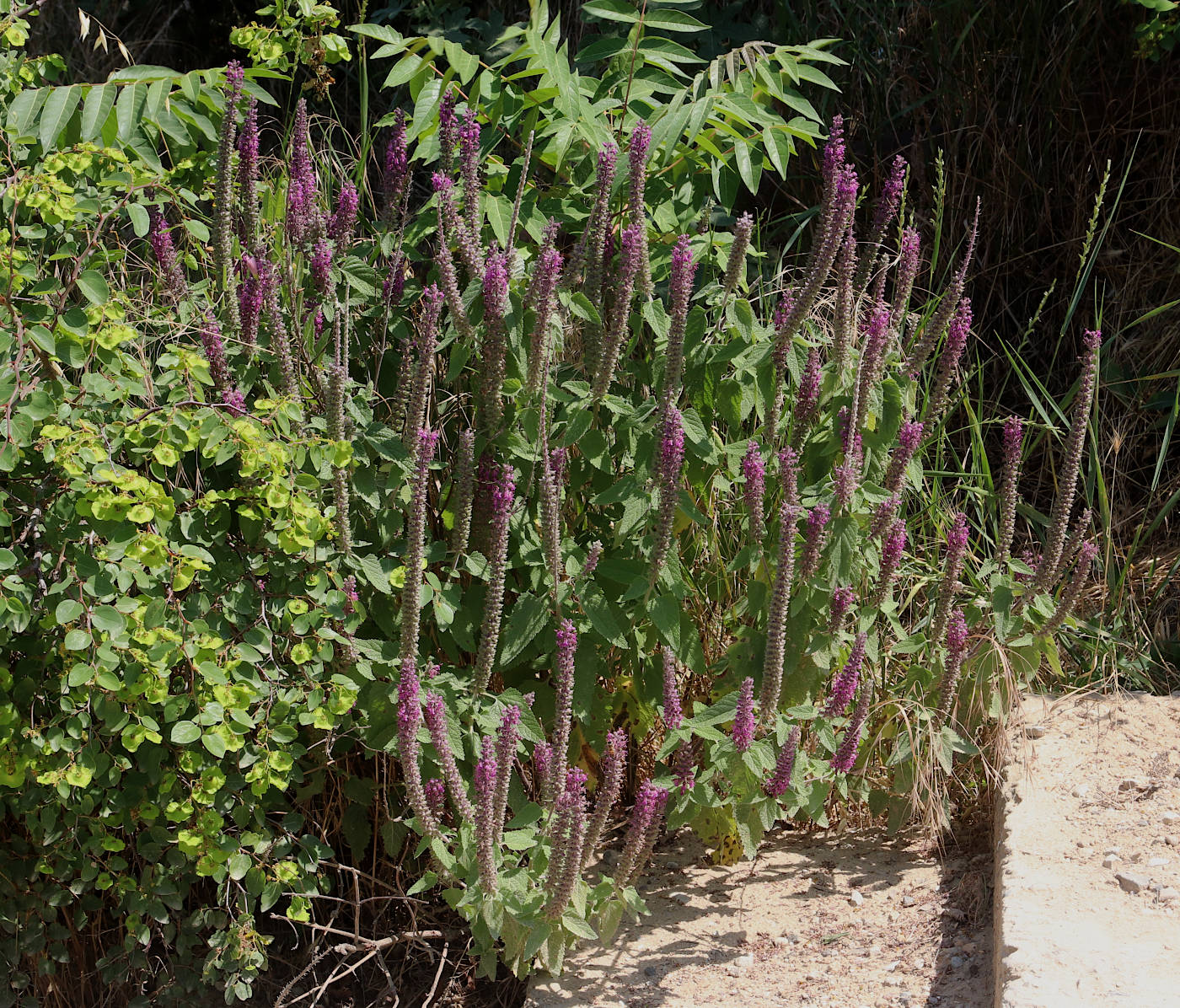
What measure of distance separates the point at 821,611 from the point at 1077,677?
50.5 inches

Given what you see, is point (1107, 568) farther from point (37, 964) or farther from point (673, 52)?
point (37, 964)

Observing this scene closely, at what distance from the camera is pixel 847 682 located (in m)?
2.86

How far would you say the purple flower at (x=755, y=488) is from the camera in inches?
109

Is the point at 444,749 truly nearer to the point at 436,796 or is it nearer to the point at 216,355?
the point at 436,796

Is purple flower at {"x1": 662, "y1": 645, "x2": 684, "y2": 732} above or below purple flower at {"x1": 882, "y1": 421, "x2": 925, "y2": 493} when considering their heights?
below

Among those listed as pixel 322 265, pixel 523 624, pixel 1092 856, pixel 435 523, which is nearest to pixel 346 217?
pixel 322 265

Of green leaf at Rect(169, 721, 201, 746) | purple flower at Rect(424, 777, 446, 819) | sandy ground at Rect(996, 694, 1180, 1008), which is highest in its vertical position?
green leaf at Rect(169, 721, 201, 746)

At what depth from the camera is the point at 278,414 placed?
8.56ft

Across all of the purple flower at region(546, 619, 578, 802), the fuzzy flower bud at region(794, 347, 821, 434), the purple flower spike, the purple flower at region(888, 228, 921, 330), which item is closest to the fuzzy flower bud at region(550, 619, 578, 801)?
the purple flower at region(546, 619, 578, 802)

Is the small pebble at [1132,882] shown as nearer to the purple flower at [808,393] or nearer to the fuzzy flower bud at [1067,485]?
the fuzzy flower bud at [1067,485]

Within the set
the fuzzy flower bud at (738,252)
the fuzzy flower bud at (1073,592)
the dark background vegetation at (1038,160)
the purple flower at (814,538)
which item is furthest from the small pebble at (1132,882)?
the dark background vegetation at (1038,160)

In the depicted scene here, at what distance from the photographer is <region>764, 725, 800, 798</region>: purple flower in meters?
2.75

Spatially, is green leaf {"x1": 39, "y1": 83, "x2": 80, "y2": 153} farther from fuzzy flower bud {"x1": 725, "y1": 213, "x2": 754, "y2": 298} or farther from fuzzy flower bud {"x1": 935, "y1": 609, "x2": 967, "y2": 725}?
fuzzy flower bud {"x1": 935, "y1": 609, "x2": 967, "y2": 725}

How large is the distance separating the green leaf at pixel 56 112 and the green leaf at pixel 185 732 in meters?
1.22
